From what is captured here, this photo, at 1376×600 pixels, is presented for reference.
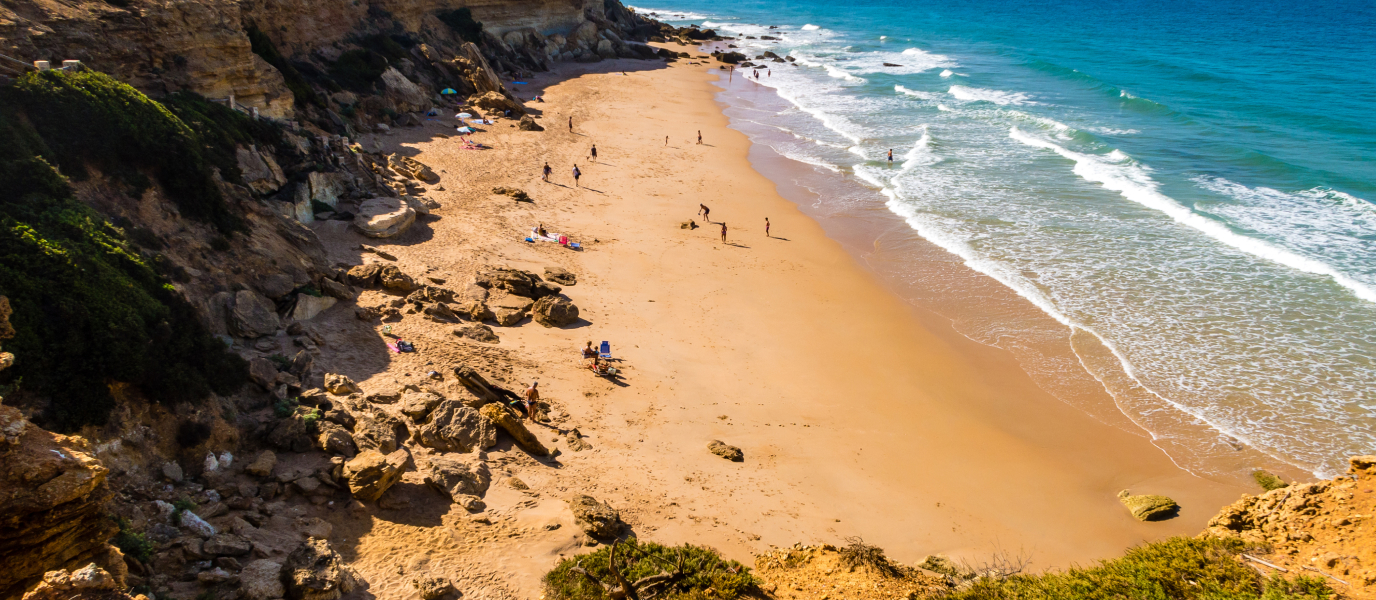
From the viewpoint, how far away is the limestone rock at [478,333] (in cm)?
1662

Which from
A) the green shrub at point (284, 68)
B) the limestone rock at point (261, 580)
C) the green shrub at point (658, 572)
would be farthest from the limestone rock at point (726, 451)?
the green shrub at point (284, 68)

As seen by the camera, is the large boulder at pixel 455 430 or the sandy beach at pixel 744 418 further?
the large boulder at pixel 455 430

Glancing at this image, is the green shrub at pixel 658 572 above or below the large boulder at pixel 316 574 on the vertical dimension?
below

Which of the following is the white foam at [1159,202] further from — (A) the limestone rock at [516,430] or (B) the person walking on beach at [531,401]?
(A) the limestone rock at [516,430]

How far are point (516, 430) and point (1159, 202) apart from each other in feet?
88.3

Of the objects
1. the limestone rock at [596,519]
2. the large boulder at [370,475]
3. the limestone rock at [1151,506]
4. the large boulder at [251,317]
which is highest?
the large boulder at [251,317]

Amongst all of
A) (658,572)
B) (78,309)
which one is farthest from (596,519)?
(78,309)

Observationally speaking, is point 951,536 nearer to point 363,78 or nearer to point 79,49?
point 79,49

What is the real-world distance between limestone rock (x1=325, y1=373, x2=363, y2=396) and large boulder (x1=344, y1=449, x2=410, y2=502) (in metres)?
2.50

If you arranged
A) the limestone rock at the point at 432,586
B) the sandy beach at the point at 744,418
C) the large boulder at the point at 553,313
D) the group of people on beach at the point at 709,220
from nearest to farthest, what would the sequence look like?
1. the limestone rock at the point at 432,586
2. the sandy beach at the point at 744,418
3. the large boulder at the point at 553,313
4. the group of people on beach at the point at 709,220

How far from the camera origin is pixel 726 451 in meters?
14.3

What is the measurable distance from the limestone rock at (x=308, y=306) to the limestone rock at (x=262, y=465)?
508 cm

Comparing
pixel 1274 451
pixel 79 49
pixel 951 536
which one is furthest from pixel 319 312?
pixel 1274 451

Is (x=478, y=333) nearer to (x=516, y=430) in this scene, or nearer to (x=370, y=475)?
(x=516, y=430)
